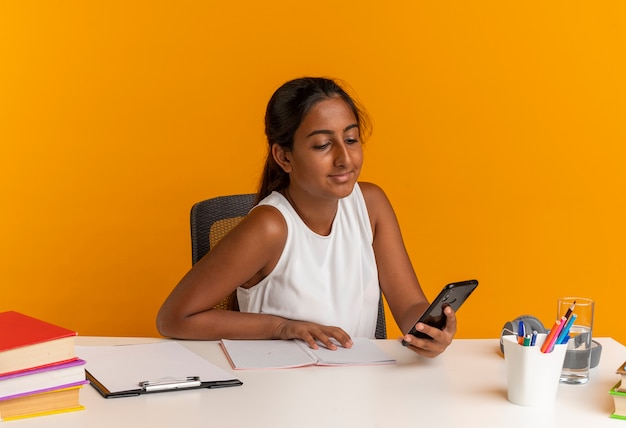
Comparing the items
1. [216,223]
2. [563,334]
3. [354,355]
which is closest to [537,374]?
[563,334]

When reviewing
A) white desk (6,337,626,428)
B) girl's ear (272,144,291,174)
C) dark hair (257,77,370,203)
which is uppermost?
dark hair (257,77,370,203)

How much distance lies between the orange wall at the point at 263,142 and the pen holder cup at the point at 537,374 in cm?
218

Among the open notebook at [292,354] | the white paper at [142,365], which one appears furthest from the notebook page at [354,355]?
the white paper at [142,365]

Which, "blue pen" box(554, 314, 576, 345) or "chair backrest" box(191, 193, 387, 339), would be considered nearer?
"blue pen" box(554, 314, 576, 345)

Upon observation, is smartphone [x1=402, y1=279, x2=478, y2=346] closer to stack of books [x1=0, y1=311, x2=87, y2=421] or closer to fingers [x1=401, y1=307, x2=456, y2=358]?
fingers [x1=401, y1=307, x2=456, y2=358]

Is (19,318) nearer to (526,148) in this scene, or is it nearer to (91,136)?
(91,136)

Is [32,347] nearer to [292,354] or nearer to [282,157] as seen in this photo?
[292,354]

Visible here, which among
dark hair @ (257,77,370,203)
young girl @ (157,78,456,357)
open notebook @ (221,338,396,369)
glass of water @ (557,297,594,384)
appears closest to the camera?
glass of water @ (557,297,594,384)

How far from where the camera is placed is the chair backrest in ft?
8.47

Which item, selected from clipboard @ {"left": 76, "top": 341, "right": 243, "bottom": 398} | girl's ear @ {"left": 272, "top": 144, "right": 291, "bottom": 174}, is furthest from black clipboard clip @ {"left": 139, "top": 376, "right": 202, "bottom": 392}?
girl's ear @ {"left": 272, "top": 144, "right": 291, "bottom": 174}

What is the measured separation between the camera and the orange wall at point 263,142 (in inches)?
145

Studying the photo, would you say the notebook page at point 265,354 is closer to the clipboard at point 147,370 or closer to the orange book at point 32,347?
the clipboard at point 147,370

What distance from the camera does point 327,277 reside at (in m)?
2.46

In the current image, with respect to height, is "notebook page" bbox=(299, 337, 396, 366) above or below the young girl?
below
